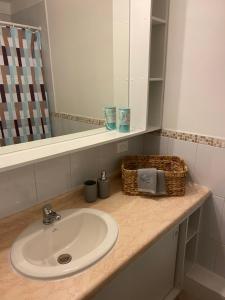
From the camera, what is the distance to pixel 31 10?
125cm

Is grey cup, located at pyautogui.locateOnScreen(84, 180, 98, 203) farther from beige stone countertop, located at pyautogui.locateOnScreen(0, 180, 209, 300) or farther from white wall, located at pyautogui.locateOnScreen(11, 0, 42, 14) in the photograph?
white wall, located at pyautogui.locateOnScreen(11, 0, 42, 14)

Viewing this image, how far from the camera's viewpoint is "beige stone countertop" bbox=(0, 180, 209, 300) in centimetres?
72

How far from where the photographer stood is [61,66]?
56.6 inches

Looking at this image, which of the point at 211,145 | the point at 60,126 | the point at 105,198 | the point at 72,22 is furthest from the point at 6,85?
the point at 211,145

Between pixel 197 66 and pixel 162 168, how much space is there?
0.62m

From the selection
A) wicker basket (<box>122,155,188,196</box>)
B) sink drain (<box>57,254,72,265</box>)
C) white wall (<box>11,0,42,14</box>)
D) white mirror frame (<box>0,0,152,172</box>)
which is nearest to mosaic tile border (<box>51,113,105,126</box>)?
white mirror frame (<box>0,0,152,172</box>)

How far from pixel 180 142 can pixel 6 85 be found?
3.43 ft

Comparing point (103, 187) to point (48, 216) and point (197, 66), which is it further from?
point (197, 66)

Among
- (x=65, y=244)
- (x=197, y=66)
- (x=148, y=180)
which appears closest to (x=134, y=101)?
(x=197, y=66)

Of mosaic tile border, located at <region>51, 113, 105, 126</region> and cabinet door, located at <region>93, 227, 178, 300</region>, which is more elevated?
mosaic tile border, located at <region>51, 113, 105, 126</region>

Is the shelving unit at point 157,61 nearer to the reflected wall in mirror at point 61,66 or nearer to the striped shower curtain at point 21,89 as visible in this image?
the reflected wall in mirror at point 61,66

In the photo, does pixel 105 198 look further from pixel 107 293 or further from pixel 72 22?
pixel 72 22

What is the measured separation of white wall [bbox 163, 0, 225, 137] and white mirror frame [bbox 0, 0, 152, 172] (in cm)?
15

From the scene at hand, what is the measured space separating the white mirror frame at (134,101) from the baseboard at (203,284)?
3.19 feet
